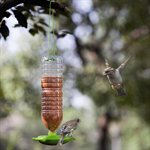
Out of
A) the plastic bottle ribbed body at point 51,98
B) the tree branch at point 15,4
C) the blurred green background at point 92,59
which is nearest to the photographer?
the tree branch at point 15,4

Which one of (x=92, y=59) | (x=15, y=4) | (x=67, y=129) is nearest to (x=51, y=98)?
(x=67, y=129)

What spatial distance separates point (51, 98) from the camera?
11.1ft

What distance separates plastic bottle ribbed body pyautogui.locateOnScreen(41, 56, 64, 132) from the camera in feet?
11.0

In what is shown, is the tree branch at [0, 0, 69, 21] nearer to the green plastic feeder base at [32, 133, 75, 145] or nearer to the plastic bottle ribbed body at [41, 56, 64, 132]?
the plastic bottle ribbed body at [41, 56, 64, 132]

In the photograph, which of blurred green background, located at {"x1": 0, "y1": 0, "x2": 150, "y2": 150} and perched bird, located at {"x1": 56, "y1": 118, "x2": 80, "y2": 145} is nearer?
perched bird, located at {"x1": 56, "y1": 118, "x2": 80, "y2": 145}

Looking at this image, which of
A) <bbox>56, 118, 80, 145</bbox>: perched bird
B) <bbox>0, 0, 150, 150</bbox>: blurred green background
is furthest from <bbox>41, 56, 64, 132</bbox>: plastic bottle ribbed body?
<bbox>0, 0, 150, 150</bbox>: blurred green background

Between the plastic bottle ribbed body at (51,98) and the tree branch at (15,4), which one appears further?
the plastic bottle ribbed body at (51,98)

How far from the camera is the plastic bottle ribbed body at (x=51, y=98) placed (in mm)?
3344

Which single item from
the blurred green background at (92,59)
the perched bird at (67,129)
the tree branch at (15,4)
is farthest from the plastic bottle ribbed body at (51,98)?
the blurred green background at (92,59)

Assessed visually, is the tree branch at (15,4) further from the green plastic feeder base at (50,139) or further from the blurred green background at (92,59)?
the blurred green background at (92,59)

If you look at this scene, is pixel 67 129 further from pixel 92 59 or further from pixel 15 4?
pixel 92 59

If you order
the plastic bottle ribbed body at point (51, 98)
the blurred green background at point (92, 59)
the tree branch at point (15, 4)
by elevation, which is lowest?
the plastic bottle ribbed body at point (51, 98)

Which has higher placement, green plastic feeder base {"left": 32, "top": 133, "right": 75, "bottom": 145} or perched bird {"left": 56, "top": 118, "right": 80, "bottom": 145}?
perched bird {"left": 56, "top": 118, "right": 80, "bottom": 145}

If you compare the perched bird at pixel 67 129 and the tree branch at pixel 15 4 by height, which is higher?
the tree branch at pixel 15 4
